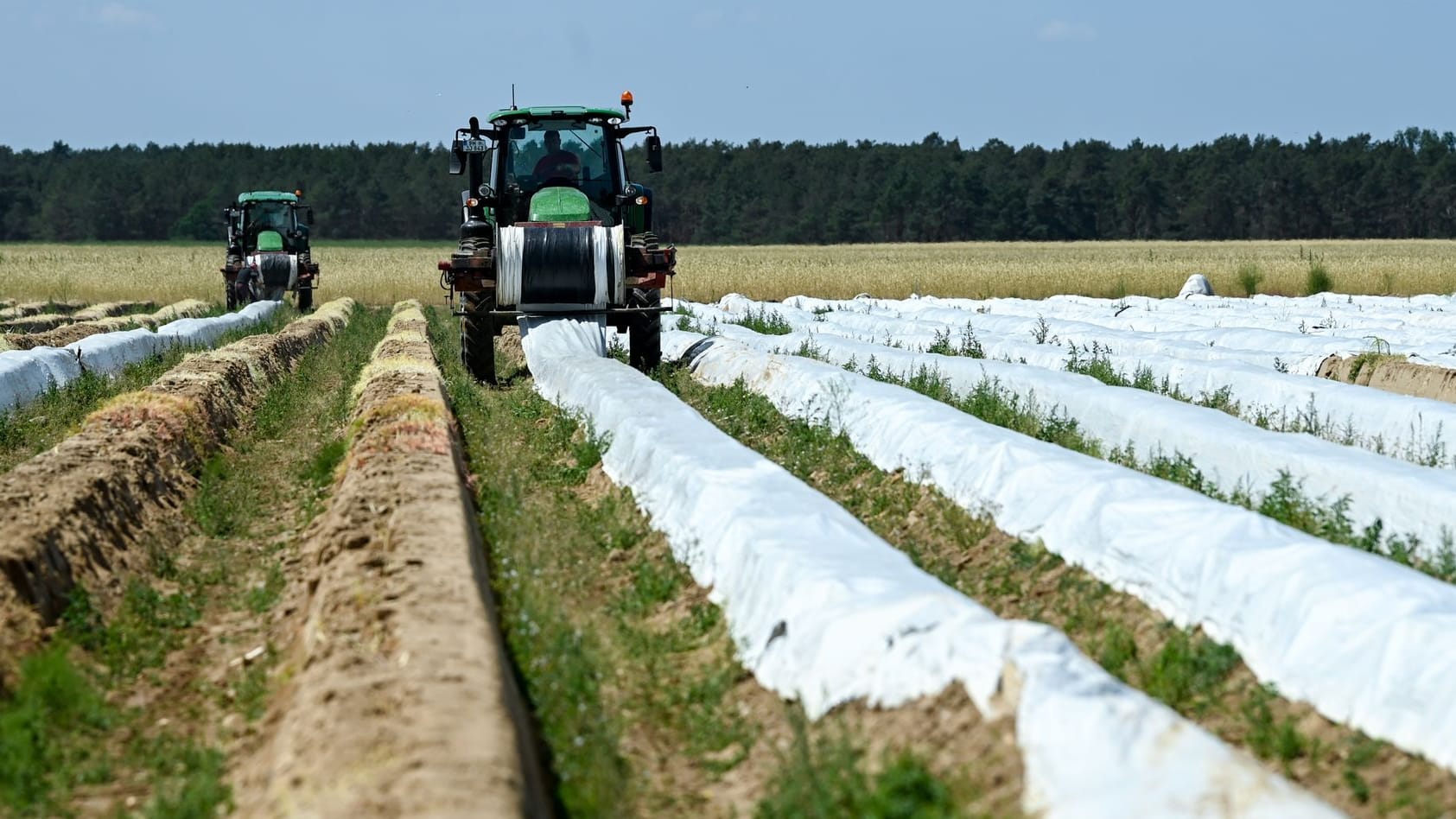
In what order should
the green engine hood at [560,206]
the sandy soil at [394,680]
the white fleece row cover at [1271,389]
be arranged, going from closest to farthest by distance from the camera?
the sandy soil at [394,680] < the white fleece row cover at [1271,389] < the green engine hood at [560,206]

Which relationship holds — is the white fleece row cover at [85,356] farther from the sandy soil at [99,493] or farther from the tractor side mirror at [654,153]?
the tractor side mirror at [654,153]

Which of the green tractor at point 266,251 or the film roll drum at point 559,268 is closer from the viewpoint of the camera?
the film roll drum at point 559,268

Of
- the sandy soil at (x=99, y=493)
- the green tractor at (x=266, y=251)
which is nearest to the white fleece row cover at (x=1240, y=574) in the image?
the sandy soil at (x=99, y=493)

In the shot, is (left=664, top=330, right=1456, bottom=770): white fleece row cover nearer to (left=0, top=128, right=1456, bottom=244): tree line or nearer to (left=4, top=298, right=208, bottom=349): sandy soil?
(left=4, top=298, right=208, bottom=349): sandy soil

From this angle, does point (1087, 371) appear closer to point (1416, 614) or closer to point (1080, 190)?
point (1416, 614)

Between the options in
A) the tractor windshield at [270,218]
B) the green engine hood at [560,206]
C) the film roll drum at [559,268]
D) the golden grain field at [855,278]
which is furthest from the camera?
the golden grain field at [855,278]

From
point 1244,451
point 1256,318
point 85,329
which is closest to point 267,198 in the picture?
point 85,329

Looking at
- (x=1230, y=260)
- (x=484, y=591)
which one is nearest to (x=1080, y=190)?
(x=1230, y=260)

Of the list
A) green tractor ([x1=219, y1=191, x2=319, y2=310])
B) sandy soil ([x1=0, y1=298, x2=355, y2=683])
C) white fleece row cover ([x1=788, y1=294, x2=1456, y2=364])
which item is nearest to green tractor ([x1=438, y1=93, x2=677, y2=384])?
sandy soil ([x1=0, y1=298, x2=355, y2=683])

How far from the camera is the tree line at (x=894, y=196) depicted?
9369 centimetres

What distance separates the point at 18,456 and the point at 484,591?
21.5 feet

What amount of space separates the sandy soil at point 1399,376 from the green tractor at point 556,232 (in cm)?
654

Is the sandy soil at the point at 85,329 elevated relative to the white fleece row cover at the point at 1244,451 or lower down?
lower down

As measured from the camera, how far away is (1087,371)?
1420cm
